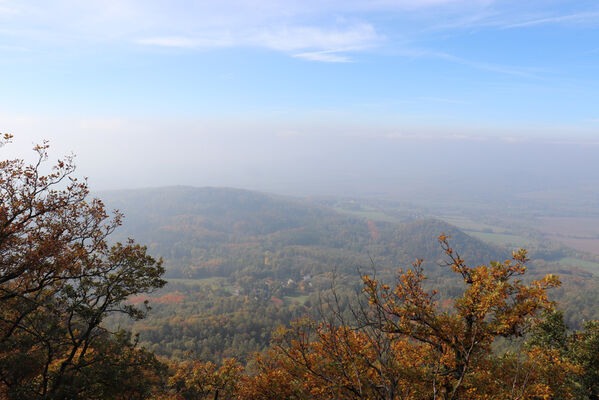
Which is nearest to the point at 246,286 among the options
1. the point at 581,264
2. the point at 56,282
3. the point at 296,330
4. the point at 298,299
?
the point at 298,299

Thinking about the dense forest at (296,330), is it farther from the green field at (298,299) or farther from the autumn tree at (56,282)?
the green field at (298,299)

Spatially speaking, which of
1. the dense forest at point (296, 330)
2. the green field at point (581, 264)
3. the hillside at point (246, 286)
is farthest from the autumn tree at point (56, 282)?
the green field at point (581, 264)

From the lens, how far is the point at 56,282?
36.1 feet

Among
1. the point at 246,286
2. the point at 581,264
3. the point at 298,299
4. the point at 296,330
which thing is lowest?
the point at 298,299

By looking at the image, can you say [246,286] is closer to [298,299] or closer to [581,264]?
[298,299]

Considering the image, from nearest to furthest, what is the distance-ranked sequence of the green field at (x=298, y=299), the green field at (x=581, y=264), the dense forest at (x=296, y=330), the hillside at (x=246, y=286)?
1. the dense forest at (x=296, y=330)
2. the hillside at (x=246, y=286)
3. the green field at (x=298, y=299)
4. the green field at (x=581, y=264)

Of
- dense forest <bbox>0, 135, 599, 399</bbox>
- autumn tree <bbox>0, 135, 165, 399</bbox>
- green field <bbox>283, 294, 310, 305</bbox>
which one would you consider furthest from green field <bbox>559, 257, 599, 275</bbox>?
autumn tree <bbox>0, 135, 165, 399</bbox>

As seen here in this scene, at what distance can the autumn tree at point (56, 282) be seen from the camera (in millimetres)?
9289

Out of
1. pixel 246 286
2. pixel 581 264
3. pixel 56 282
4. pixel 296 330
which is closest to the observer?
pixel 296 330

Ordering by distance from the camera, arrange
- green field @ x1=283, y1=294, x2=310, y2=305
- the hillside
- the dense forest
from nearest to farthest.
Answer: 1. the dense forest
2. the hillside
3. green field @ x1=283, y1=294, x2=310, y2=305

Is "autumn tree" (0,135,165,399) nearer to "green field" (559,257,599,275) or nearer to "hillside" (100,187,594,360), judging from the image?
"hillside" (100,187,594,360)

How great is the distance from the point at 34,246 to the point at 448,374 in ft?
46.9

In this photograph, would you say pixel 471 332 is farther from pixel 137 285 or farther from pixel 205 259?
pixel 205 259

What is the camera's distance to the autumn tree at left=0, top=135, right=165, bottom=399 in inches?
366
